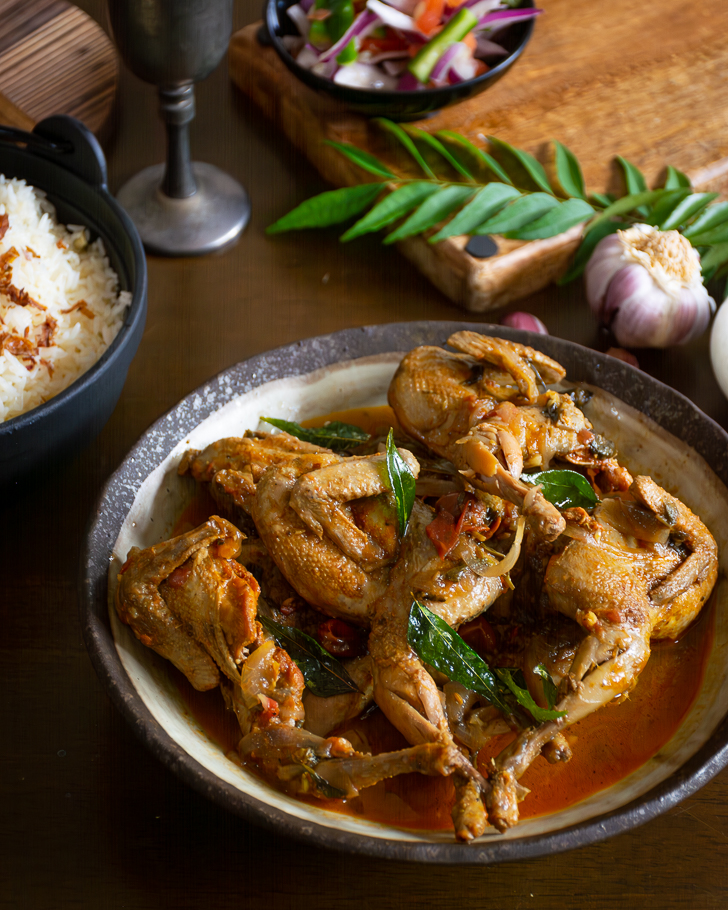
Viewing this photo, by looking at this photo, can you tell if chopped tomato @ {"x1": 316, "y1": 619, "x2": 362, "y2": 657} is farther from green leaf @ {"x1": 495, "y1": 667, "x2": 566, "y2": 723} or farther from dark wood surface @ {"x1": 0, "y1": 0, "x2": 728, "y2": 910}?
dark wood surface @ {"x1": 0, "y1": 0, "x2": 728, "y2": 910}

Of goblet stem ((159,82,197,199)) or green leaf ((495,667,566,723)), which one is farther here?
goblet stem ((159,82,197,199))

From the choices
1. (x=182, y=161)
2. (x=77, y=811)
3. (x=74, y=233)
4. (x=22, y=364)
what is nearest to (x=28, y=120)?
(x=182, y=161)

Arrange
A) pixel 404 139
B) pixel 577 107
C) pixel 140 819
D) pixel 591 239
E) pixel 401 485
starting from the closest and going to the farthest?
pixel 401 485 < pixel 140 819 < pixel 591 239 < pixel 404 139 < pixel 577 107

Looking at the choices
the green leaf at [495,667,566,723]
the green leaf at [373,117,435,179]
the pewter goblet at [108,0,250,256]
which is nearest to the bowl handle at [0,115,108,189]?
the pewter goblet at [108,0,250,256]

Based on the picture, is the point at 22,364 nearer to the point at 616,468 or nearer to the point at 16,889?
the point at 16,889

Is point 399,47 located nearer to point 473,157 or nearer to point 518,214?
point 473,157

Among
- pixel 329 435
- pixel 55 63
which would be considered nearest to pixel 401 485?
pixel 329 435
